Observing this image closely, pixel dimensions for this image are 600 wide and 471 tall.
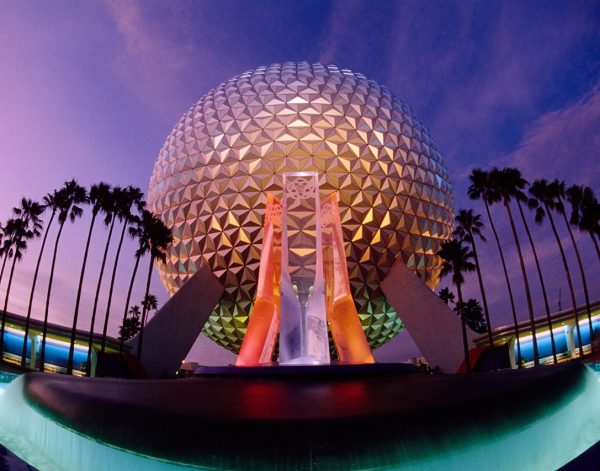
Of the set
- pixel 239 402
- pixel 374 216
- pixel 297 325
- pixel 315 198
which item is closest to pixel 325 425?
pixel 239 402

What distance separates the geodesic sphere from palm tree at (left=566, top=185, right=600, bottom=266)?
9087 mm

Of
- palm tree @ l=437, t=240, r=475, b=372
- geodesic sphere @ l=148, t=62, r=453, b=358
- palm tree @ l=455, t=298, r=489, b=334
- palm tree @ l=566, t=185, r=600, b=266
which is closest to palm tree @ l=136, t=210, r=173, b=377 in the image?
geodesic sphere @ l=148, t=62, r=453, b=358

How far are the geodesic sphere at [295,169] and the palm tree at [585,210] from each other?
9087 millimetres

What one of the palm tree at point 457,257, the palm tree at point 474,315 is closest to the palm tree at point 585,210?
the palm tree at point 457,257

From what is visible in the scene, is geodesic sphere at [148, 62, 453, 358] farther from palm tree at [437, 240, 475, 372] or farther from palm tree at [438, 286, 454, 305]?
palm tree at [438, 286, 454, 305]

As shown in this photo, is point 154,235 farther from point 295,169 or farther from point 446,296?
point 446,296

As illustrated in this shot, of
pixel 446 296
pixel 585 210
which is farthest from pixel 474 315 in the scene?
pixel 585 210

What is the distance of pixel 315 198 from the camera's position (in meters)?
20.6

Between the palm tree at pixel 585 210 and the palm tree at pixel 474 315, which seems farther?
the palm tree at pixel 474 315

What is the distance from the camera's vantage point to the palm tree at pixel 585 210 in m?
31.9

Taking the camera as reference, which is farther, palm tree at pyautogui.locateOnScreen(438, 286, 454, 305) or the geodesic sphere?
palm tree at pyautogui.locateOnScreen(438, 286, 454, 305)

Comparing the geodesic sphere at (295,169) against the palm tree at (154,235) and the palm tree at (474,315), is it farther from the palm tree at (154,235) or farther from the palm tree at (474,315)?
the palm tree at (474,315)

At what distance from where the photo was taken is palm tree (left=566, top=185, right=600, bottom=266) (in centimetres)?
3188

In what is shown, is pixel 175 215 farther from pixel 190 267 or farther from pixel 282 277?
pixel 282 277
